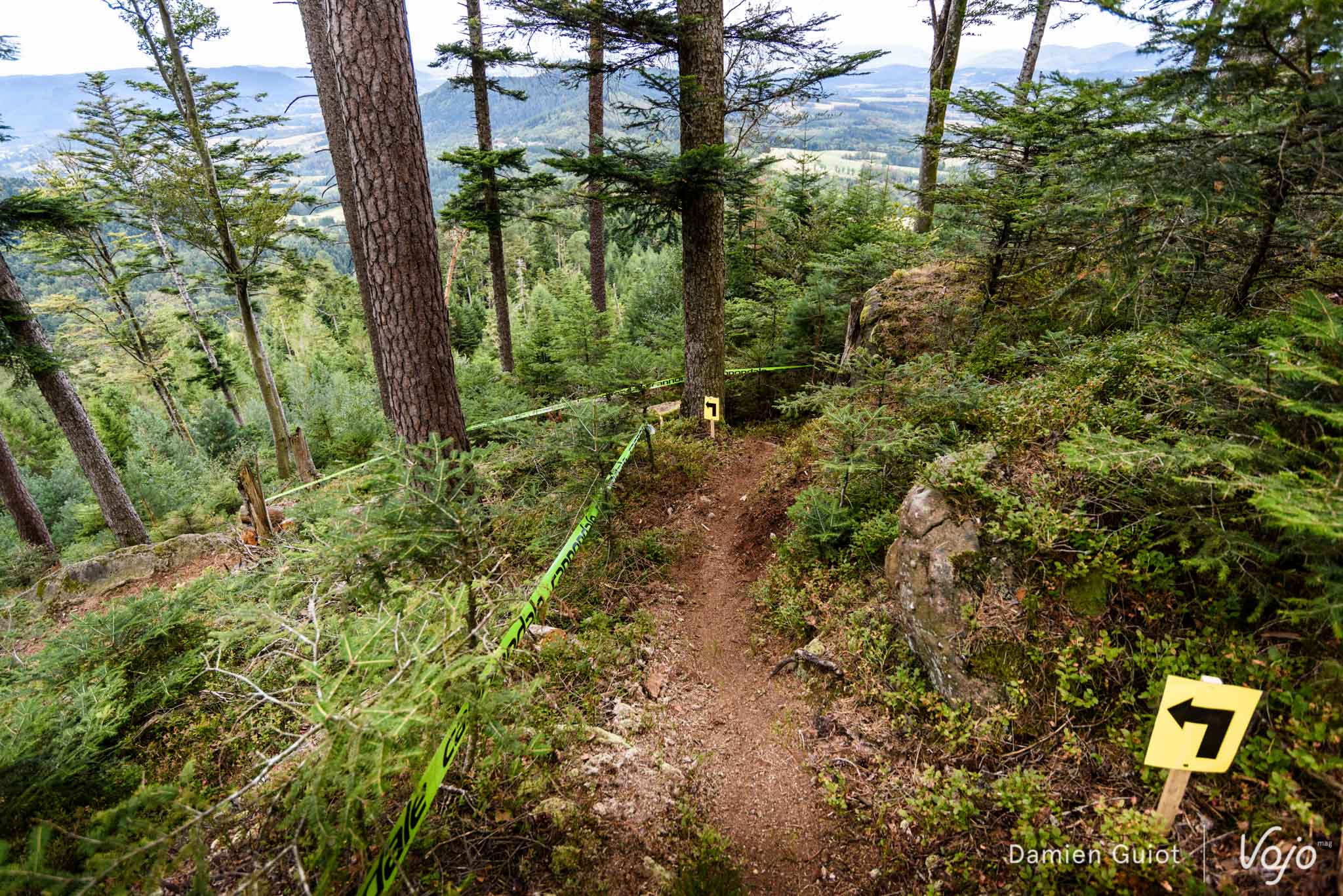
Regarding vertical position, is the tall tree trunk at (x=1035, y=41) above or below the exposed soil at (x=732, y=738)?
above

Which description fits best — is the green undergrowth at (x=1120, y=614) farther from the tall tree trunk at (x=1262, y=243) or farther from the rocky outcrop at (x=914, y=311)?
the rocky outcrop at (x=914, y=311)

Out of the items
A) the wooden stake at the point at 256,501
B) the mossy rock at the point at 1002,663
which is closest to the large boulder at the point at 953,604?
the mossy rock at the point at 1002,663

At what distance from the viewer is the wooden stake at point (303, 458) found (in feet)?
34.4

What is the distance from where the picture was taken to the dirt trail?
9.99 feet

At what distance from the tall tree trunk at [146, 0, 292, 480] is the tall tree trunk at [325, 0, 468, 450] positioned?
24.7 feet

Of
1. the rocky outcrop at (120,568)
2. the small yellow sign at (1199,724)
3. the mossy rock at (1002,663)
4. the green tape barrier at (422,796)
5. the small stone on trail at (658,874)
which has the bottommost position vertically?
the rocky outcrop at (120,568)

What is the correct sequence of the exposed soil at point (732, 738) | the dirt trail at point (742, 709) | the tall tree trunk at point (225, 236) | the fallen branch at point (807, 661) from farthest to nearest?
1. the tall tree trunk at point (225, 236)
2. the fallen branch at point (807, 661)
3. the dirt trail at point (742, 709)
4. the exposed soil at point (732, 738)

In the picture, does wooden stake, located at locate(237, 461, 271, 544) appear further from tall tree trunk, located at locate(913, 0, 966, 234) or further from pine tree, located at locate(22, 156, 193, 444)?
pine tree, located at locate(22, 156, 193, 444)

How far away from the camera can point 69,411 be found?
9.75 metres

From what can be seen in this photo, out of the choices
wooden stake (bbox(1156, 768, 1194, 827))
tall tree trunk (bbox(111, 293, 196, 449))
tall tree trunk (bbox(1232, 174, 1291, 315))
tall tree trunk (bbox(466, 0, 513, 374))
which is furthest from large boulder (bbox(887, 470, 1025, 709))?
tall tree trunk (bbox(111, 293, 196, 449))

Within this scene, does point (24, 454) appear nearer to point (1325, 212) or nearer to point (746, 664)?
point (746, 664)

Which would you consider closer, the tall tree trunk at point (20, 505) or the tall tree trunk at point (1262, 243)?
the tall tree trunk at point (1262, 243)

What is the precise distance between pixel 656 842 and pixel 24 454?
33277 millimetres

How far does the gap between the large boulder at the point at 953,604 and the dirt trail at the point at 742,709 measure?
1036mm
